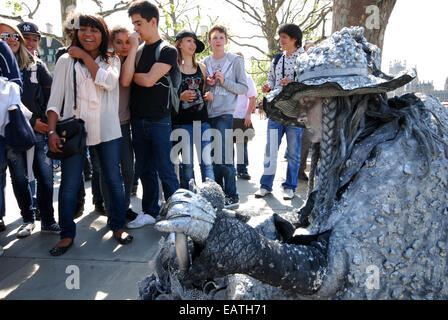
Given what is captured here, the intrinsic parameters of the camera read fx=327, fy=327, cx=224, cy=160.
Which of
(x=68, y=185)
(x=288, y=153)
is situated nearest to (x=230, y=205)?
(x=68, y=185)

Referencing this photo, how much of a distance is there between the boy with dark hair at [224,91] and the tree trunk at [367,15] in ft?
4.23

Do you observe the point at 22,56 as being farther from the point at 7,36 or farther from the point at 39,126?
the point at 39,126

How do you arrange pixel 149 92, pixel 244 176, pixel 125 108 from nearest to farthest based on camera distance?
pixel 149 92, pixel 125 108, pixel 244 176

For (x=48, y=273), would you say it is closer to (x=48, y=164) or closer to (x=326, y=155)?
(x=48, y=164)

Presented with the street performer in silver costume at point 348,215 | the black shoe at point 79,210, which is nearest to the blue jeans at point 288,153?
the black shoe at point 79,210

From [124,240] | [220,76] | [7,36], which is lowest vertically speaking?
[124,240]

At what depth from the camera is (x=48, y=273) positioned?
2.67 meters

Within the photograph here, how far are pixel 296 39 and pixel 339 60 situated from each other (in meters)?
3.29

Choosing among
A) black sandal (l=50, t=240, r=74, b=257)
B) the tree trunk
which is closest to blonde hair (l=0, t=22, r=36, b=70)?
black sandal (l=50, t=240, r=74, b=257)

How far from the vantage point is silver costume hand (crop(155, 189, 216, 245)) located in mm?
1066

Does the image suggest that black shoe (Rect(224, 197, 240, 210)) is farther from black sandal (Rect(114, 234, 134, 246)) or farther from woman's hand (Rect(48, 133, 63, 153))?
woman's hand (Rect(48, 133, 63, 153))

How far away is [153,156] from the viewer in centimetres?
351

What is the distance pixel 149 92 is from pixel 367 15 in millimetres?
2452
